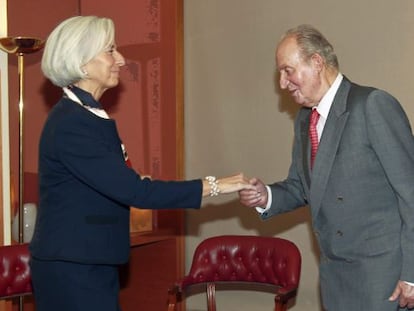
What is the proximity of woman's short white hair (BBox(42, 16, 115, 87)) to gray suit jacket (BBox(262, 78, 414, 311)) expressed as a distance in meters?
0.92

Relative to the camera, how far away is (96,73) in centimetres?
265

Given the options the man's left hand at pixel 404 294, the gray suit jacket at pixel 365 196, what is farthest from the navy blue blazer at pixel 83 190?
the man's left hand at pixel 404 294

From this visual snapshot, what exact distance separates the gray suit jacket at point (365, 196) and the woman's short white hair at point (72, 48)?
3.03 ft

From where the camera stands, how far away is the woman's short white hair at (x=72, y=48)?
2.57 meters

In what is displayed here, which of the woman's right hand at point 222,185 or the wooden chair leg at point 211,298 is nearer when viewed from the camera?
the woman's right hand at point 222,185

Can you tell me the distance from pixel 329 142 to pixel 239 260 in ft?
4.37

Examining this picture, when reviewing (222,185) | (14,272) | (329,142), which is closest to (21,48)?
(14,272)

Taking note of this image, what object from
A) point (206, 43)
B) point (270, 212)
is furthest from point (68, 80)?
point (206, 43)

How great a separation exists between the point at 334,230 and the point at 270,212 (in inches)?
21.2

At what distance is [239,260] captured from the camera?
3.77m

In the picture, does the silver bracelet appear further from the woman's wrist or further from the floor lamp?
the floor lamp

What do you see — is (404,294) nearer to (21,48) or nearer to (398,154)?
(398,154)

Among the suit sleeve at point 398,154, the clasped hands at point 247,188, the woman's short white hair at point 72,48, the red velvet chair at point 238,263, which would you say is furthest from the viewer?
the red velvet chair at point 238,263

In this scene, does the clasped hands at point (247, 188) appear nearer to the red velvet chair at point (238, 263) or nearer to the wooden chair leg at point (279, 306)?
the wooden chair leg at point (279, 306)
